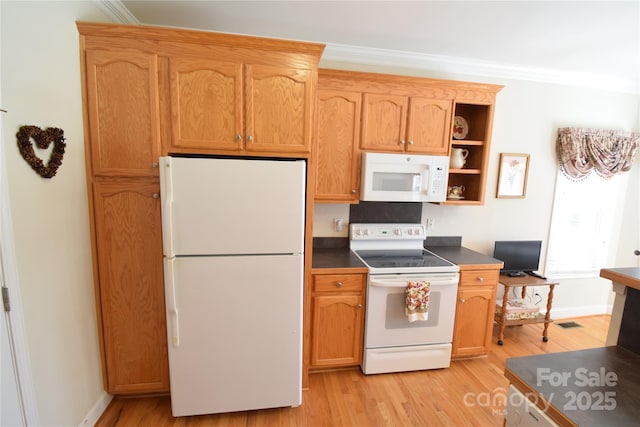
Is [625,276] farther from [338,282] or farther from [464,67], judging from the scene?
[464,67]

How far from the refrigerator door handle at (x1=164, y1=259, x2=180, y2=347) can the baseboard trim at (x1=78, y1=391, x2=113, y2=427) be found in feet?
2.12

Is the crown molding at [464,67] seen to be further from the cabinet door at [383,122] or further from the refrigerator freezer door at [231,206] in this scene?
the refrigerator freezer door at [231,206]

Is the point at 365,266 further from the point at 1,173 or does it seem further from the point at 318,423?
the point at 1,173

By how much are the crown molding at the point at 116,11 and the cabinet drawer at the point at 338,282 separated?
7.06 ft

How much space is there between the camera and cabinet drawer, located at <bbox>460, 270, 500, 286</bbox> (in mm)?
2373

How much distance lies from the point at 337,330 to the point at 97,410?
1591mm

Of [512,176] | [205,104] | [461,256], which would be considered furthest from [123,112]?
[512,176]

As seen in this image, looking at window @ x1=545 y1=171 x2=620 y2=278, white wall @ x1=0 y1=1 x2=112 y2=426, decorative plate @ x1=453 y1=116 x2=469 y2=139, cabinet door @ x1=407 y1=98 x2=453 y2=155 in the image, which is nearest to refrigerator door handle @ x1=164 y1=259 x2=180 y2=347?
white wall @ x1=0 y1=1 x2=112 y2=426

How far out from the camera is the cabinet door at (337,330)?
2.21 metres

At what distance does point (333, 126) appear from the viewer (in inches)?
92.3

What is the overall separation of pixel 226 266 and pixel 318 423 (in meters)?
1.17

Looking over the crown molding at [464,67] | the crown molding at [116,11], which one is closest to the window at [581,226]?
the crown molding at [464,67]

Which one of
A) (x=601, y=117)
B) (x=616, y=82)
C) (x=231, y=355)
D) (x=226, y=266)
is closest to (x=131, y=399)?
(x=231, y=355)

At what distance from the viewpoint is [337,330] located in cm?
226
